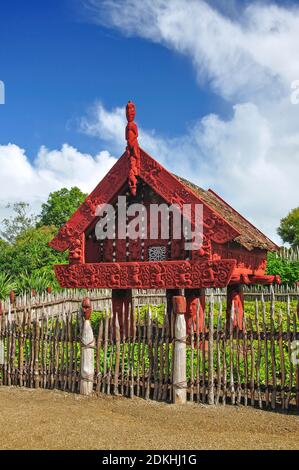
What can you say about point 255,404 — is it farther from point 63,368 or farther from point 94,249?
point 94,249

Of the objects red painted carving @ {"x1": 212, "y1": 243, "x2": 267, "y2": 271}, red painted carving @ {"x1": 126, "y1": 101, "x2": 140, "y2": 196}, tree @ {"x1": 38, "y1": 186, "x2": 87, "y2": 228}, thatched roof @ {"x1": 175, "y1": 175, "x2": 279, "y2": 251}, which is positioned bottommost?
red painted carving @ {"x1": 212, "y1": 243, "x2": 267, "y2": 271}

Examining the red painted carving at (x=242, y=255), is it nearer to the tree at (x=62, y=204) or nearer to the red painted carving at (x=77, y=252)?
the red painted carving at (x=77, y=252)

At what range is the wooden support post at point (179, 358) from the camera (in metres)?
7.47

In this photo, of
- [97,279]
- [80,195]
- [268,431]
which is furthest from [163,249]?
[80,195]

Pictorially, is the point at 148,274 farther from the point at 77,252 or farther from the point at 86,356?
the point at 86,356

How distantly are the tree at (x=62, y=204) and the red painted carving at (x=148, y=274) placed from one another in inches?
1406

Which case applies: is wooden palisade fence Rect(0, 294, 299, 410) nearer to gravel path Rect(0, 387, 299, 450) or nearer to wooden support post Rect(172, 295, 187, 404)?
wooden support post Rect(172, 295, 187, 404)

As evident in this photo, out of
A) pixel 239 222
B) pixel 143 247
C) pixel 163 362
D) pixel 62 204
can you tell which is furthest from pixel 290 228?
pixel 163 362

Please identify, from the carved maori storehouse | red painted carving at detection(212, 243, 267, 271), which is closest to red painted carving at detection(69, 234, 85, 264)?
the carved maori storehouse

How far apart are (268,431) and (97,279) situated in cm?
482

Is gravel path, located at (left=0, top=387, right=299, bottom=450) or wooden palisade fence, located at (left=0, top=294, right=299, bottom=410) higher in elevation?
wooden palisade fence, located at (left=0, top=294, right=299, bottom=410)

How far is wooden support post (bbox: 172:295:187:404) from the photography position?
7.47 metres

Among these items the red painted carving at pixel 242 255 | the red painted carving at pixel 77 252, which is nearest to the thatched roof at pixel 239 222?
the red painted carving at pixel 242 255

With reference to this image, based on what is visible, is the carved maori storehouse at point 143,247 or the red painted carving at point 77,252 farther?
the red painted carving at point 77,252
